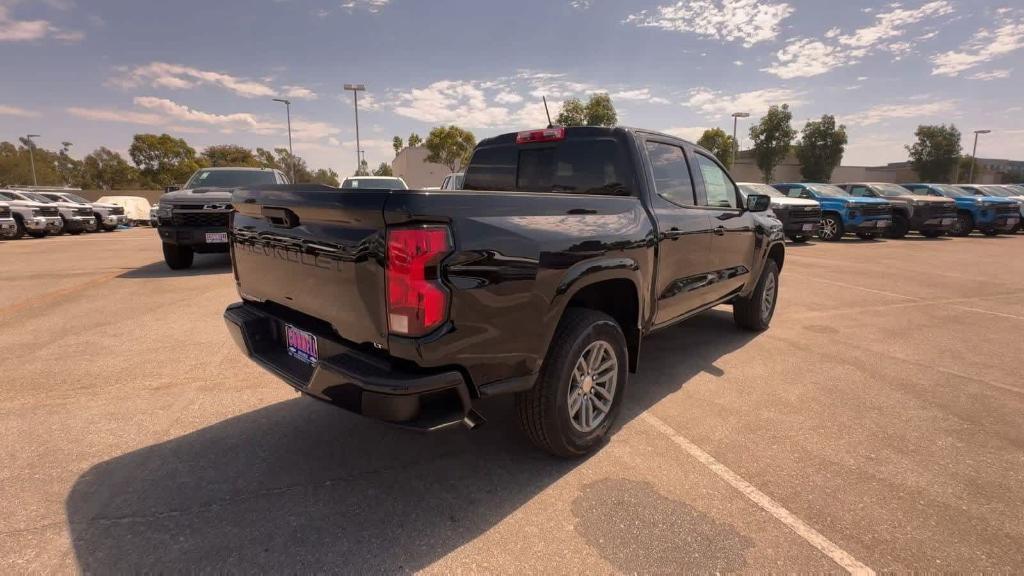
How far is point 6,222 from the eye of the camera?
1555cm

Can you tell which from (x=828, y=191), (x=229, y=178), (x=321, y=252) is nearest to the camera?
(x=321, y=252)

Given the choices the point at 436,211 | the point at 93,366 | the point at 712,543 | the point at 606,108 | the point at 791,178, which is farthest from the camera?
the point at 791,178

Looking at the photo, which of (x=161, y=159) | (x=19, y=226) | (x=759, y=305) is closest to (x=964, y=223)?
(x=759, y=305)

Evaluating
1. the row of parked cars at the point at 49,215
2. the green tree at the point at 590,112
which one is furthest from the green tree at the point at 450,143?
the row of parked cars at the point at 49,215

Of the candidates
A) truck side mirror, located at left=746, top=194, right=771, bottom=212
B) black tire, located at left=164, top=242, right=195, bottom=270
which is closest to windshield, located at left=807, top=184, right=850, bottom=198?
truck side mirror, located at left=746, top=194, right=771, bottom=212

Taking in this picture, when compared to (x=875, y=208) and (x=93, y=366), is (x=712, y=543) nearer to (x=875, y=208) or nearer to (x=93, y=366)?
(x=93, y=366)

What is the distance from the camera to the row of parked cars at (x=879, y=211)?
14297 mm

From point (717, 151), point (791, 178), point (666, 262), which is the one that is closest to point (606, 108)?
point (717, 151)

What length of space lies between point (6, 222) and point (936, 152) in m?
74.7

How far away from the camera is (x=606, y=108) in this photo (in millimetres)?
37938

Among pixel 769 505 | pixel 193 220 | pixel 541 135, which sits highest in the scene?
pixel 541 135

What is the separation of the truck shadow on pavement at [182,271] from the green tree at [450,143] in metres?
41.4

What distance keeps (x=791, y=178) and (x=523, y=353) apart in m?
67.0

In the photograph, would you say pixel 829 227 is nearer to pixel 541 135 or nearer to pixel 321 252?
pixel 541 135
